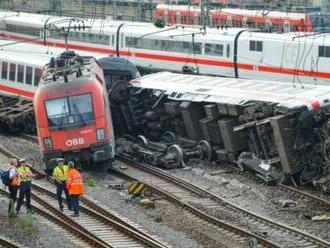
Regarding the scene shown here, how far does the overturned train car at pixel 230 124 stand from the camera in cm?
2242

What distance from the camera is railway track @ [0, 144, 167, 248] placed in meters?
16.8

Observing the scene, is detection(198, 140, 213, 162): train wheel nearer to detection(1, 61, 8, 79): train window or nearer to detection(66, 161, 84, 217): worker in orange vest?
detection(66, 161, 84, 217): worker in orange vest

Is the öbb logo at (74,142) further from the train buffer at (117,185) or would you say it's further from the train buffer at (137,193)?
the train buffer at (137,193)

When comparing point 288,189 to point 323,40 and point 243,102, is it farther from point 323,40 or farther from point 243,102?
point 323,40

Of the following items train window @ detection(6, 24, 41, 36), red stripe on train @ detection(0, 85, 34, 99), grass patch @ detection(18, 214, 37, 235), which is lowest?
grass patch @ detection(18, 214, 37, 235)

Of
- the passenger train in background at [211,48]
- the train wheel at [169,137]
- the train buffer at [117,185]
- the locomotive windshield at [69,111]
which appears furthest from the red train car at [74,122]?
the passenger train in background at [211,48]

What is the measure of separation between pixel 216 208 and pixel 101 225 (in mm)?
3134

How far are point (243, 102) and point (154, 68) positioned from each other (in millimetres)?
17965

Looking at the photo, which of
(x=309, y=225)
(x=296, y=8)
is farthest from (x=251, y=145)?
(x=296, y=8)

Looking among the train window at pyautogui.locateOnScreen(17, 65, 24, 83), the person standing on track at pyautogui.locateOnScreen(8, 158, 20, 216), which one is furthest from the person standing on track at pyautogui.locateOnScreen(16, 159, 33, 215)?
the train window at pyautogui.locateOnScreen(17, 65, 24, 83)

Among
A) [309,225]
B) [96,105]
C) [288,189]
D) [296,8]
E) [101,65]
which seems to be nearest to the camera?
[309,225]

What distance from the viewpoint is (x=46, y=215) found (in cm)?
1903

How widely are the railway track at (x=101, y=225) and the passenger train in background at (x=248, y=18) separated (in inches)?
969

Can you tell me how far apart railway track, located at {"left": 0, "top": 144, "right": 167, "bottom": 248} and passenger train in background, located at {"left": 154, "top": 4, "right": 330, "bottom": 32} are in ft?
80.7
